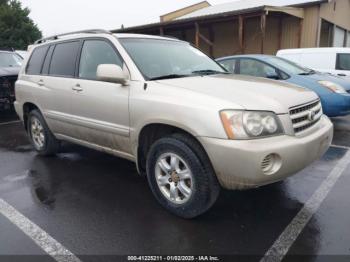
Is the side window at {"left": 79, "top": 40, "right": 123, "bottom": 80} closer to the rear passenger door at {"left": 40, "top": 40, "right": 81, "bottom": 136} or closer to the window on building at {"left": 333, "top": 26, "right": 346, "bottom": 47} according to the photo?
the rear passenger door at {"left": 40, "top": 40, "right": 81, "bottom": 136}

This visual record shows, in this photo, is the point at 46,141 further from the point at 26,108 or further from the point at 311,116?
the point at 311,116

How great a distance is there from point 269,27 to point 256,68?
12.2m

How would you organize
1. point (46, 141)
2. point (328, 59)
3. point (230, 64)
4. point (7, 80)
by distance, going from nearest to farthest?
1. point (46, 141)
2. point (230, 64)
3. point (7, 80)
4. point (328, 59)

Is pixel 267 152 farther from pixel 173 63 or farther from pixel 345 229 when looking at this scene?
pixel 173 63

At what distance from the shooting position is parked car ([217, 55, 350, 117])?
6418 millimetres

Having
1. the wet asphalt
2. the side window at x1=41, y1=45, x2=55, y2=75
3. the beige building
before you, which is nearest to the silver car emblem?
the wet asphalt

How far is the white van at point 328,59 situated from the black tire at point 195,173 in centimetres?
751

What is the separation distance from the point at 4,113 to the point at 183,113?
854cm

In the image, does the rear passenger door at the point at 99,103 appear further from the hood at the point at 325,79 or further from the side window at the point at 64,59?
the hood at the point at 325,79

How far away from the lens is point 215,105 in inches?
110

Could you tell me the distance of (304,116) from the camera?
317 cm

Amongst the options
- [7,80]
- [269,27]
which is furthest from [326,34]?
[7,80]

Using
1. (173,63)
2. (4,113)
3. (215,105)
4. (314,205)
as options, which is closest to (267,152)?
(215,105)

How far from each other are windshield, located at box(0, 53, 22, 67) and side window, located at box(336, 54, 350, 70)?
30.3ft
